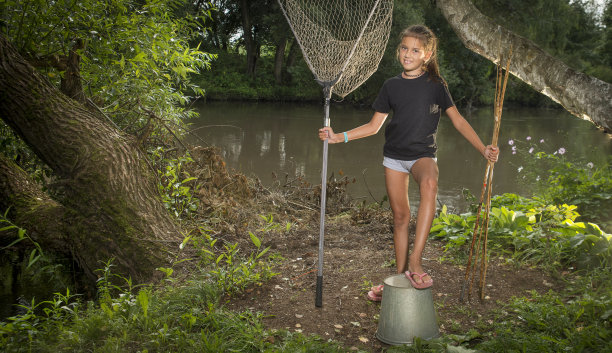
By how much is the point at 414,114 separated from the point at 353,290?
1.36 meters

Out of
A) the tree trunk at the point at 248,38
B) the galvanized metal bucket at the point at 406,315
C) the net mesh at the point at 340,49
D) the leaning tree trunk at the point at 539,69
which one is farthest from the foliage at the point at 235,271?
the tree trunk at the point at 248,38

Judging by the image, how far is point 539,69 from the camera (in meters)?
5.39

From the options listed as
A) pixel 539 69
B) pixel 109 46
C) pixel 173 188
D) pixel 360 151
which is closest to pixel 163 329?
pixel 173 188

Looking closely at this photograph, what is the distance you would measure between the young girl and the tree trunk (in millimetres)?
28253

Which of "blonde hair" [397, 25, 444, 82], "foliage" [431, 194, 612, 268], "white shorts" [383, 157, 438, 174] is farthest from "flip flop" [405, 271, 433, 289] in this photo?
"foliage" [431, 194, 612, 268]

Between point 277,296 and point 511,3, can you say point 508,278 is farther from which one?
point 511,3

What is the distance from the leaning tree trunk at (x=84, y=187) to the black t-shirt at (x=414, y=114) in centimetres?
200

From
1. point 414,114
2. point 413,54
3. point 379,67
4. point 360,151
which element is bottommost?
point 360,151

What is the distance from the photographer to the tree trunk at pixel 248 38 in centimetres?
3039

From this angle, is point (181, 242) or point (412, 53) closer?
point (412, 53)

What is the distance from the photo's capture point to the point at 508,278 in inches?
160

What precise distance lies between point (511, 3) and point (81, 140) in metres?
8.16

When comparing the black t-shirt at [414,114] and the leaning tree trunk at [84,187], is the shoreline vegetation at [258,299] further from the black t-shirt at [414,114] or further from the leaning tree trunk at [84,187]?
the black t-shirt at [414,114]

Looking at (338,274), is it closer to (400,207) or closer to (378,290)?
(378,290)
